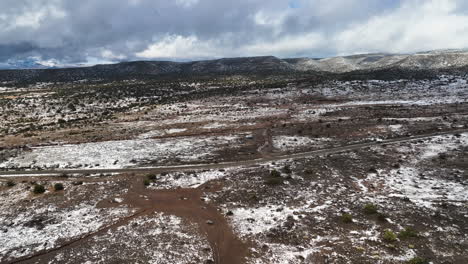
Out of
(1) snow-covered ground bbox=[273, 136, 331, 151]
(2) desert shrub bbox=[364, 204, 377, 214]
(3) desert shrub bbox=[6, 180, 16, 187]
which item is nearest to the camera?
(2) desert shrub bbox=[364, 204, 377, 214]

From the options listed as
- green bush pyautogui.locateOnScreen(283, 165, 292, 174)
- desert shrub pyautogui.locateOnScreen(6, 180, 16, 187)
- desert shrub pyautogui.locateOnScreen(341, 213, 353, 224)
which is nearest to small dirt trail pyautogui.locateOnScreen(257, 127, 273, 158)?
green bush pyautogui.locateOnScreen(283, 165, 292, 174)

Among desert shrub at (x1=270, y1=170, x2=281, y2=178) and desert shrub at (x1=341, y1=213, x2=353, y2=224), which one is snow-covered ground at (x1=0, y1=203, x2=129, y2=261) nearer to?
desert shrub at (x1=270, y1=170, x2=281, y2=178)

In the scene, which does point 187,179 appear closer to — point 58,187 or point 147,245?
point 147,245

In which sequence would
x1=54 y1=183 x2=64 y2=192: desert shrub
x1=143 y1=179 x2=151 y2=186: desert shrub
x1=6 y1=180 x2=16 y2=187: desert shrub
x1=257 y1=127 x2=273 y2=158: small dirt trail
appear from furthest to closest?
1. x1=257 y1=127 x2=273 y2=158: small dirt trail
2. x1=6 y1=180 x2=16 y2=187: desert shrub
3. x1=143 y1=179 x2=151 y2=186: desert shrub
4. x1=54 y1=183 x2=64 y2=192: desert shrub

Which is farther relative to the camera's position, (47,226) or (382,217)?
(47,226)

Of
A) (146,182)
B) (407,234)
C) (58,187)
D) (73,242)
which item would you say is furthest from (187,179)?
(407,234)

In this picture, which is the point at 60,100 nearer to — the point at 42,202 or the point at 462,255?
the point at 42,202
